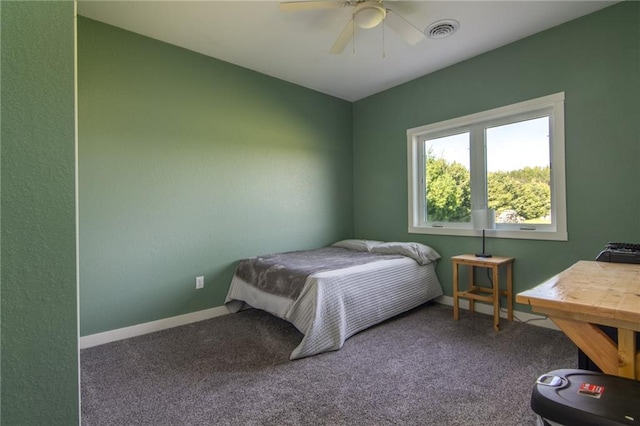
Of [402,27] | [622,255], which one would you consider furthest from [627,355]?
[402,27]

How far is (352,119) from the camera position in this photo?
4359 millimetres

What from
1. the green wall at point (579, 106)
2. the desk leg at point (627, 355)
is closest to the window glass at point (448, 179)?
the green wall at point (579, 106)

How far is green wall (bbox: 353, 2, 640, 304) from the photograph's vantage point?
7.43 feet

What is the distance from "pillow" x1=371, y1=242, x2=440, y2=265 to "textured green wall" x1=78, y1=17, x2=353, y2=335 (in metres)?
0.93

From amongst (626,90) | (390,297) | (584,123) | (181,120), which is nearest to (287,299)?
(390,297)

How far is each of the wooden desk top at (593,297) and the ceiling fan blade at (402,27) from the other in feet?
6.01

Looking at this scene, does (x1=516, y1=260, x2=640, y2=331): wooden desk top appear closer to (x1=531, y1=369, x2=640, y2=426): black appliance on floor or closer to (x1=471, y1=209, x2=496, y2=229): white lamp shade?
(x1=531, y1=369, x2=640, y2=426): black appliance on floor

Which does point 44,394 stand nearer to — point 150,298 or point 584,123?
point 150,298

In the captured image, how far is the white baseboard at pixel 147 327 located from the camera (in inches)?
93.6

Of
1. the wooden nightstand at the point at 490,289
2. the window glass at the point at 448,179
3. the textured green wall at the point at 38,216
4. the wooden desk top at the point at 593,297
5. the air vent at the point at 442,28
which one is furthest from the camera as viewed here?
the window glass at the point at 448,179

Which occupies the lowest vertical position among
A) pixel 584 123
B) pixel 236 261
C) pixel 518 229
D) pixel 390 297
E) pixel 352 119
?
pixel 390 297

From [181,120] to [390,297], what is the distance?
2.52 m

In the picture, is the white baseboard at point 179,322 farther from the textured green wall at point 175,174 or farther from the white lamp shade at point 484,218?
the white lamp shade at point 484,218

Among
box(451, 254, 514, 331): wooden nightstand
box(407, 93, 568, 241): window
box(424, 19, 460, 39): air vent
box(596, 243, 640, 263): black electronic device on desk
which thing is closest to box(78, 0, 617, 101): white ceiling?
box(424, 19, 460, 39): air vent
